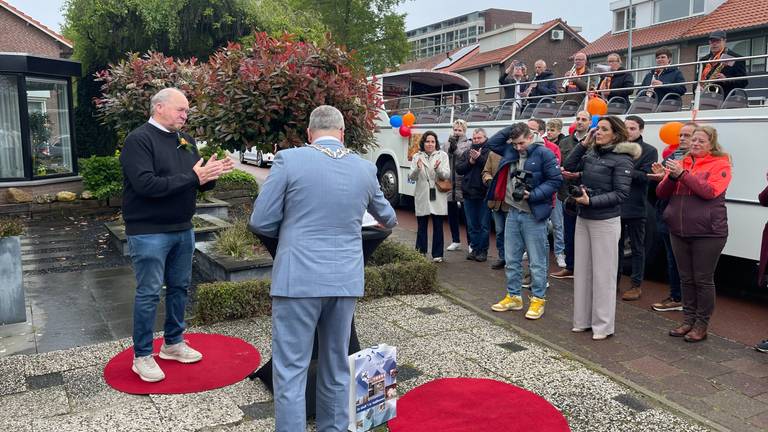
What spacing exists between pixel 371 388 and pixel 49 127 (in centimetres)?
1260

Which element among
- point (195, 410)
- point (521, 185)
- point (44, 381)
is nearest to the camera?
point (195, 410)

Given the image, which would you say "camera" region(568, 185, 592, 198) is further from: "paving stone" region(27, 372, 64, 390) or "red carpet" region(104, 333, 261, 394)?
"paving stone" region(27, 372, 64, 390)

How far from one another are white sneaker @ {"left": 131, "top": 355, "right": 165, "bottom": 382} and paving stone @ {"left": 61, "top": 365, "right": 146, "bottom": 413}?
0.19m

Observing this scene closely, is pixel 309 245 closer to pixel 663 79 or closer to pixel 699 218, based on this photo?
pixel 699 218

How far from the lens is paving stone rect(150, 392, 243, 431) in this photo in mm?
3777

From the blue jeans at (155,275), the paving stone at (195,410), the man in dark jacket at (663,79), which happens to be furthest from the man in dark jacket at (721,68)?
the paving stone at (195,410)

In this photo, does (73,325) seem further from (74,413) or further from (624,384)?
(624,384)

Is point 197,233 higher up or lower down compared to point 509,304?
higher up

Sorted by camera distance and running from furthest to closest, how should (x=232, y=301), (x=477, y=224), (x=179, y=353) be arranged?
(x=477, y=224)
(x=232, y=301)
(x=179, y=353)

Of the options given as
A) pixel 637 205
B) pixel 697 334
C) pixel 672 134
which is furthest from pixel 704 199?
pixel 672 134

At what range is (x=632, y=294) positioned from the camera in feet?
22.7

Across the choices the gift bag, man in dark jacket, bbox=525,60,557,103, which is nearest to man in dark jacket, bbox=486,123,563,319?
the gift bag

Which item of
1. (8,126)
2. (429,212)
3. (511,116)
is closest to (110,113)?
(8,126)

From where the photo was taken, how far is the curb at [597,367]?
3.95 meters
